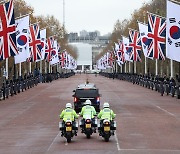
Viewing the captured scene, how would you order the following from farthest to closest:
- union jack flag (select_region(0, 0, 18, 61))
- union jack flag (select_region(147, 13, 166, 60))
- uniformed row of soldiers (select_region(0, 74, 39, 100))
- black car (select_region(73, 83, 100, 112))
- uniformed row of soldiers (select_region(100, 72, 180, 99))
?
union jack flag (select_region(147, 13, 166, 60)), uniformed row of soldiers (select_region(100, 72, 180, 99)), uniformed row of soldiers (select_region(0, 74, 39, 100)), union jack flag (select_region(0, 0, 18, 61)), black car (select_region(73, 83, 100, 112))

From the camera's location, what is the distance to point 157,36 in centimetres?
5262

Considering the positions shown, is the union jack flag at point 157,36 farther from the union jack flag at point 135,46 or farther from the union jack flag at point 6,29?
the union jack flag at point 135,46

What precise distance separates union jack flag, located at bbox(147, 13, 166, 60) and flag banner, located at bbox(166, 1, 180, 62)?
9.30 meters

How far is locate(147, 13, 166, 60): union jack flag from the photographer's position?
171 ft

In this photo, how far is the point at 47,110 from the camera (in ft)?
111

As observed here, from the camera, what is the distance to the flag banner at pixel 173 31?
4175 cm

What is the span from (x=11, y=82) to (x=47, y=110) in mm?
19805

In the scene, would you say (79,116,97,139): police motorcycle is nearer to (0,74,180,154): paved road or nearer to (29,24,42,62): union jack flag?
(0,74,180,154): paved road

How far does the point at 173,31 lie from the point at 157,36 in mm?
10569

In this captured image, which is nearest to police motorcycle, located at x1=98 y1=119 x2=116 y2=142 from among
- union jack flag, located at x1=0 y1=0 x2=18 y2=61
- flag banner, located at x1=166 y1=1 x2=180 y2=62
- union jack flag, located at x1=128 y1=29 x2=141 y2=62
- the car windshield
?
the car windshield

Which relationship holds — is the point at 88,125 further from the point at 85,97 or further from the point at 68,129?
the point at 85,97

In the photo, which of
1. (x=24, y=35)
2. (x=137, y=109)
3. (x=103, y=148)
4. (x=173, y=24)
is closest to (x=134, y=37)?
(x=24, y=35)

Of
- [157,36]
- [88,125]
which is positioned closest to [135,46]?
[157,36]

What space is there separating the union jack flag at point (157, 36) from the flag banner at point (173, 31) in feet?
30.5
